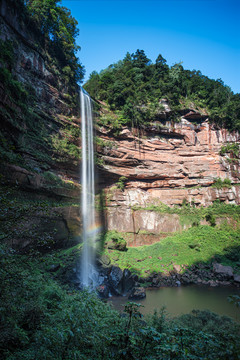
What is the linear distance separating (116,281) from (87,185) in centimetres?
1054

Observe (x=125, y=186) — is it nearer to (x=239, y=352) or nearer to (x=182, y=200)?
(x=182, y=200)

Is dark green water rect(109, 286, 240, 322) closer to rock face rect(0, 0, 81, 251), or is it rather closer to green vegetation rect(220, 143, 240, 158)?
rock face rect(0, 0, 81, 251)

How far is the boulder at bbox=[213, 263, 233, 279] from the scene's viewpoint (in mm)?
14195

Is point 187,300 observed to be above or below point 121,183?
below

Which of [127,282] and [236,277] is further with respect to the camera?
[236,277]

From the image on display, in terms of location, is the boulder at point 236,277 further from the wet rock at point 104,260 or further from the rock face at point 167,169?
the wet rock at point 104,260

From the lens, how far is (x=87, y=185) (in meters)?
20.1

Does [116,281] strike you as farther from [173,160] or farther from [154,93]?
[154,93]

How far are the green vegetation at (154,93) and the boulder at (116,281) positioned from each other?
16.5 meters

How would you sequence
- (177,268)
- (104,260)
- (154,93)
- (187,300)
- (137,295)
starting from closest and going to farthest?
(187,300), (137,295), (104,260), (177,268), (154,93)

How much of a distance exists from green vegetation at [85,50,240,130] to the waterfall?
2451 millimetres

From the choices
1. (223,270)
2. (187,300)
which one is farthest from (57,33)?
(223,270)

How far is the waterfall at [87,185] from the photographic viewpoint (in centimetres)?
1558

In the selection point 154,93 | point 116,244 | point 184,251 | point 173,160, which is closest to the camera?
point 116,244
